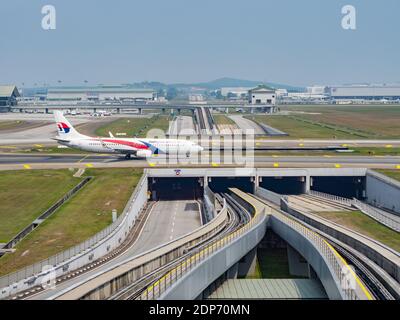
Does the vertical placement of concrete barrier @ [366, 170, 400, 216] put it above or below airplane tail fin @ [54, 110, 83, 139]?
below

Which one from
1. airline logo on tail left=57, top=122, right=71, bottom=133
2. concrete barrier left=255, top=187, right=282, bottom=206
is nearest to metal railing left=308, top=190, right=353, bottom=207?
concrete barrier left=255, top=187, right=282, bottom=206

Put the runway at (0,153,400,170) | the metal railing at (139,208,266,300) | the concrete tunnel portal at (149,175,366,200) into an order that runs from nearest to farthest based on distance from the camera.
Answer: the metal railing at (139,208,266,300), the concrete tunnel portal at (149,175,366,200), the runway at (0,153,400,170)

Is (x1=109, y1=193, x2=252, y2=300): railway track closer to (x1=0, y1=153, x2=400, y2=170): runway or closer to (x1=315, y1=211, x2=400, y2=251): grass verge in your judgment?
(x1=315, y1=211, x2=400, y2=251): grass verge

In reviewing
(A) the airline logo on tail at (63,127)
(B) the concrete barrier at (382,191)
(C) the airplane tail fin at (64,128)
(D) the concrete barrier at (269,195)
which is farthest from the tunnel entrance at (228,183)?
(A) the airline logo on tail at (63,127)

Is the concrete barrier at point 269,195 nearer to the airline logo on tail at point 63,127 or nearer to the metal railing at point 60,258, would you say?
the metal railing at point 60,258
